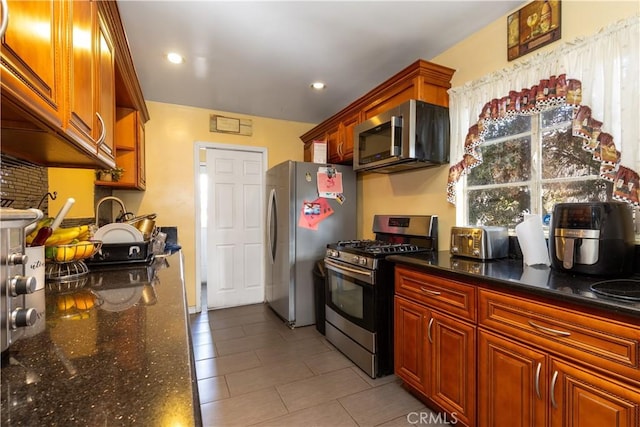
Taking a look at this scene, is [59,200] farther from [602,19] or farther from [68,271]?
[602,19]

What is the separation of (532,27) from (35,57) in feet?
7.62

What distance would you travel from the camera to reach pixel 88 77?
4.03 ft

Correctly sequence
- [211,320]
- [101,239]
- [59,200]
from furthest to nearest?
1. [211,320]
2. [59,200]
3. [101,239]

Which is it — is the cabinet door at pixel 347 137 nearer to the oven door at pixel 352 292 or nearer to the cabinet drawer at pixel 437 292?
the oven door at pixel 352 292

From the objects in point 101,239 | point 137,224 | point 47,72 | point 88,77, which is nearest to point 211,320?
point 137,224

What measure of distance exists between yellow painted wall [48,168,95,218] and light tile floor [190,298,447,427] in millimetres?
1416

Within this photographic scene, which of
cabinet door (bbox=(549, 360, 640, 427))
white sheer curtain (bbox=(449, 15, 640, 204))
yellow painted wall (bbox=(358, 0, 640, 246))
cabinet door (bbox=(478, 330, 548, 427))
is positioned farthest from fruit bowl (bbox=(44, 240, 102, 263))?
white sheer curtain (bbox=(449, 15, 640, 204))

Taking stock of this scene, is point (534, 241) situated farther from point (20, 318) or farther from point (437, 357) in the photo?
point (20, 318)

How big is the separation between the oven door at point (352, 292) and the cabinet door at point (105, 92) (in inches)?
68.3

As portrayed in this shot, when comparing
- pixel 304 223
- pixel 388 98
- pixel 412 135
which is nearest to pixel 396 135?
pixel 412 135

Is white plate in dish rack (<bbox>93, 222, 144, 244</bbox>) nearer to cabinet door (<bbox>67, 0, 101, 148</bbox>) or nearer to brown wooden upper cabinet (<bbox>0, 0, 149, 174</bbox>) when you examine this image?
brown wooden upper cabinet (<bbox>0, 0, 149, 174</bbox>)

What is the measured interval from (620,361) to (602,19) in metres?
1.58

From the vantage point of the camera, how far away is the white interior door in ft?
12.2

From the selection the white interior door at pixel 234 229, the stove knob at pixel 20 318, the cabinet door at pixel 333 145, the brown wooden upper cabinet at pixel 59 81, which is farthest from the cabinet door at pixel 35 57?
the white interior door at pixel 234 229
